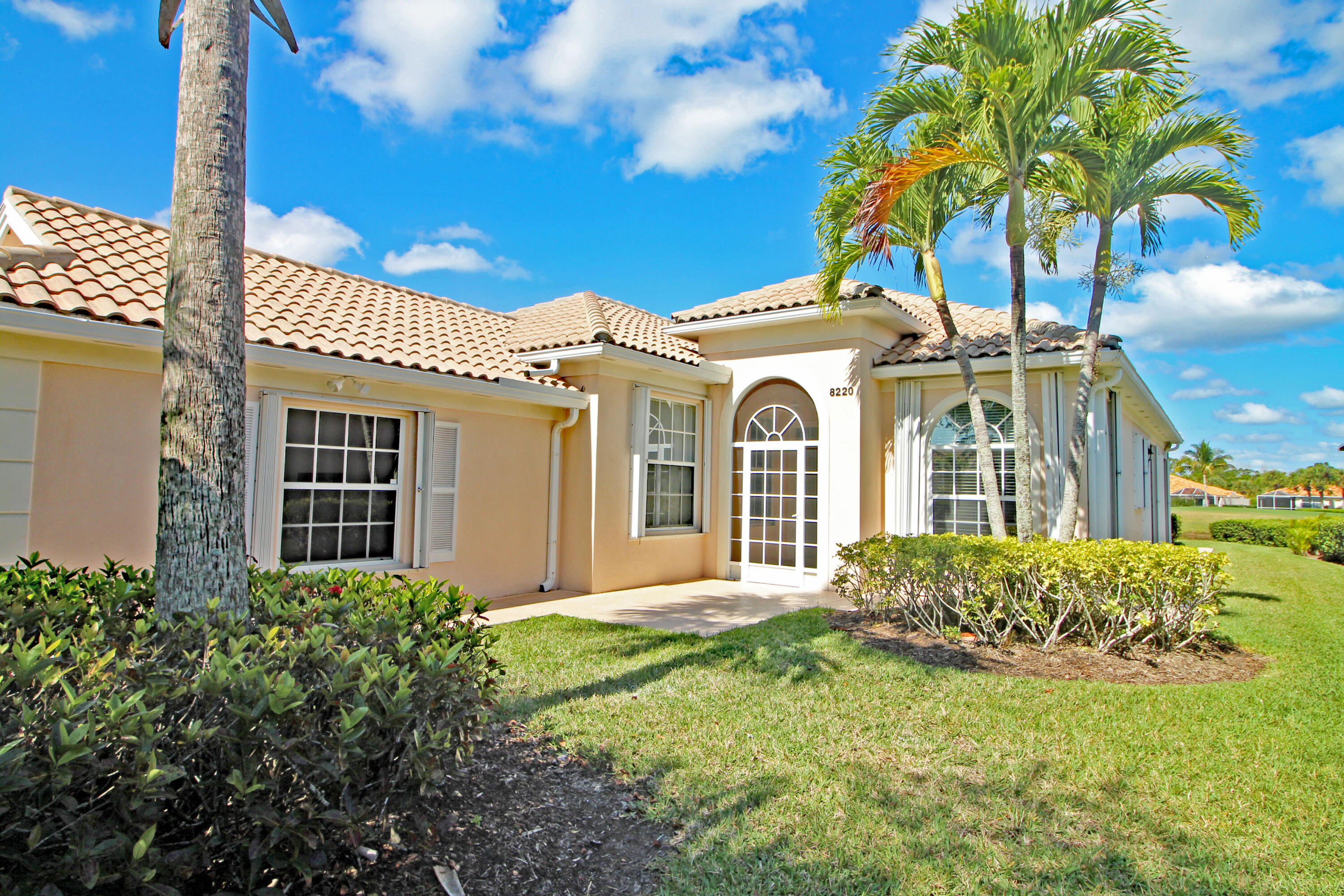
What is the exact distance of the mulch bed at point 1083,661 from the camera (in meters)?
6.46

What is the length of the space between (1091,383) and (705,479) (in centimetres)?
617

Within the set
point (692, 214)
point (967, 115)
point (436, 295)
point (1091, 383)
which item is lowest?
point (1091, 383)

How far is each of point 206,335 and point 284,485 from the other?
5.04 metres

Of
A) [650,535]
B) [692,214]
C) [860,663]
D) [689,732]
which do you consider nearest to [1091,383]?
[860,663]

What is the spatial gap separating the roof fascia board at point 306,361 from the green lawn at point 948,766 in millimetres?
3549

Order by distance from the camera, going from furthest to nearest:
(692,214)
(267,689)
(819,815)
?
(692,214) < (819,815) < (267,689)

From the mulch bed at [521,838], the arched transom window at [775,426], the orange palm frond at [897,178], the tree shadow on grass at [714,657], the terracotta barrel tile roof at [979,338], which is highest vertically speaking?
the orange palm frond at [897,178]

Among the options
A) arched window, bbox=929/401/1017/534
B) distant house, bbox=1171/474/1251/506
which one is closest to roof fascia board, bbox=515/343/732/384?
arched window, bbox=929/401/1017/534

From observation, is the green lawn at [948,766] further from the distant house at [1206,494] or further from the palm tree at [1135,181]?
the distant house at [1206,494]

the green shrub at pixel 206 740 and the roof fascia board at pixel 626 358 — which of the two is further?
the roof fascia board at pixel 626 358

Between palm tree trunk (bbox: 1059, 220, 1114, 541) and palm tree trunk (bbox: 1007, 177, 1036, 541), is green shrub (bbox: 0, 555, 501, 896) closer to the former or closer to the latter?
palm tree trunk (bbox: 1007, 177, 1036, 541)

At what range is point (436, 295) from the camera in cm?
1300

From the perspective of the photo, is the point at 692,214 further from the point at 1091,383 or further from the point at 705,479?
the point at 1091,383

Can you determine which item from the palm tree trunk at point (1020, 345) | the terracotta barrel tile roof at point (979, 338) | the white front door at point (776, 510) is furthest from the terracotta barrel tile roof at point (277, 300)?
the palm tree trunk at point (1020, 345)
